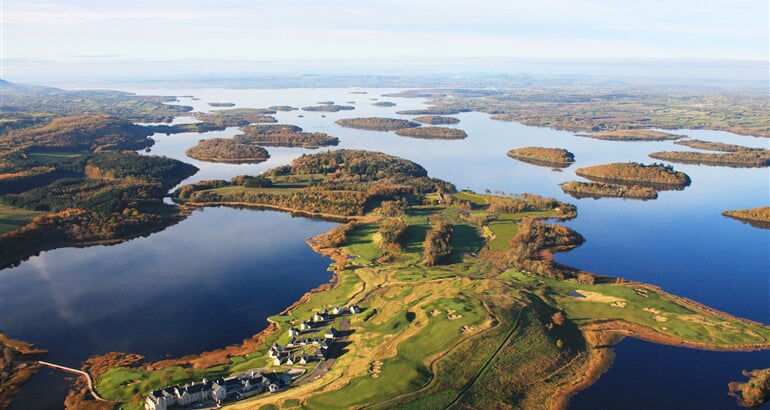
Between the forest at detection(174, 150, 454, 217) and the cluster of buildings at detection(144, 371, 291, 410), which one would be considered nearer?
the cluster of buildings at detection(144, 371, 291, 410)

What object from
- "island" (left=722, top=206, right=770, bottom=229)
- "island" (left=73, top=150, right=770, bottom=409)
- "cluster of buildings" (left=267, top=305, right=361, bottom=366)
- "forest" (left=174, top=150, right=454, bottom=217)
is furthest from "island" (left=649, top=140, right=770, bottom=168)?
"cluster of buildings" (left=267, top=305, right=361, bottom=366)

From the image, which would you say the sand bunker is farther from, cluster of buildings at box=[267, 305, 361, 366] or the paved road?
cluster of buildings at box=[267, 305, 361, 366]

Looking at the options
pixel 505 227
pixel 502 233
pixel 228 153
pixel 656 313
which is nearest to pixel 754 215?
pixel 505 227

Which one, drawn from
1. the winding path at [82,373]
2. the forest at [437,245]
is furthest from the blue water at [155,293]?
the forest at [437,245]

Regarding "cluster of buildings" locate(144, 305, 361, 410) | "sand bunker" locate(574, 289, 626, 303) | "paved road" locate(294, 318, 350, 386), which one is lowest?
"sand bunker" locate(574, 289, 626, 303)

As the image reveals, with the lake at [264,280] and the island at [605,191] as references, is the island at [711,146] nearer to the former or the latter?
the lake at [264,280]

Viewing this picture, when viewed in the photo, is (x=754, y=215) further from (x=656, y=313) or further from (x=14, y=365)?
(x=14, y=365)
